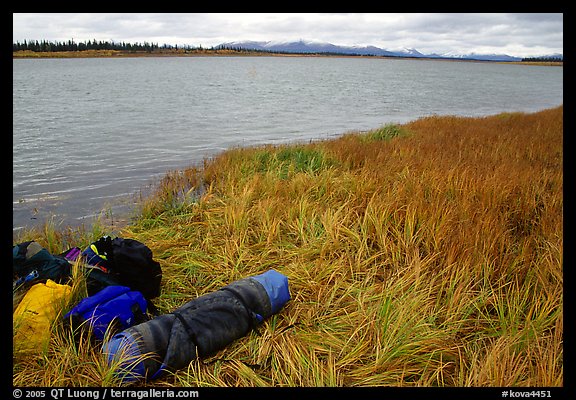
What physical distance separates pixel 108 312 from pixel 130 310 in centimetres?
18

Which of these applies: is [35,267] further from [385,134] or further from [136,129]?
[136,129]

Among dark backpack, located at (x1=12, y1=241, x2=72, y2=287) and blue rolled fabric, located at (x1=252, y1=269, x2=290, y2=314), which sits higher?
dark backpack, located at (x1=12, y1=241, x2=72, y2=287)

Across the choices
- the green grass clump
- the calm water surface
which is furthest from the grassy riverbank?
the green grass clump

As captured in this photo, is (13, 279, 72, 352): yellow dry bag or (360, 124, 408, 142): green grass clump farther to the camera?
(360, 124, 408, 142): green grass clump

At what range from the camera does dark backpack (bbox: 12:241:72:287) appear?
366 cm

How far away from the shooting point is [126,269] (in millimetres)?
3787

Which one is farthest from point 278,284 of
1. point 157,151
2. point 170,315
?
point 157,151

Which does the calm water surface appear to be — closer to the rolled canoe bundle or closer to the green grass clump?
the green grass clump

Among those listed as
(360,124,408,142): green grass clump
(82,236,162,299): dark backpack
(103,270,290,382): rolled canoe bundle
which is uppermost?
(360,124,408,142): green grass clump

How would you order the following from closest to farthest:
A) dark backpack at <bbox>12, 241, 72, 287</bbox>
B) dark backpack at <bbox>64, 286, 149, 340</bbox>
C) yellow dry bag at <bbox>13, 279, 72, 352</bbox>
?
yellow dry bag at <bbox>13, 279, 72, 352</bbox> → dark backpack at <bbox>64, 286, 149, 340</bbox> → dark backpack at <bbox>12, 241, 72, 287</bbox>

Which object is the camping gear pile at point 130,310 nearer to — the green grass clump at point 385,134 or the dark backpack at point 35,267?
the dark backpack at point 35,267

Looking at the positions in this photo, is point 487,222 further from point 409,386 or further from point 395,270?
point 409,386

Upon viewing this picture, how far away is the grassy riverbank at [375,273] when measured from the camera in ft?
9.23
